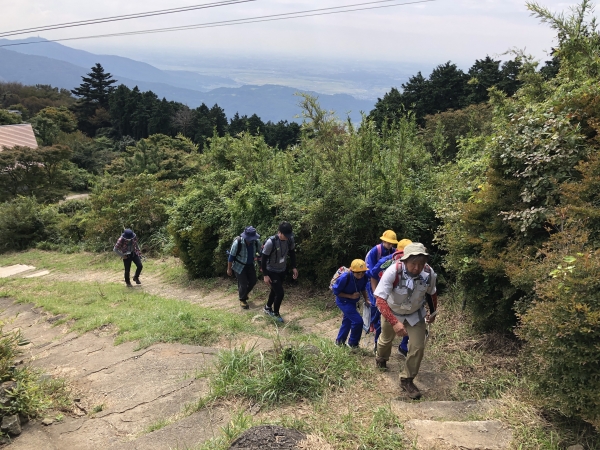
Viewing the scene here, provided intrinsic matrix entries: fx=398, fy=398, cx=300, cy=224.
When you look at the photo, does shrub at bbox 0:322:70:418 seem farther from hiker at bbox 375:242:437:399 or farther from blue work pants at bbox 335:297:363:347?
hiker at bbox 375:242:437:399

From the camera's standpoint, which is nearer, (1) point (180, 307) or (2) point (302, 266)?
(1) point (180, 307)

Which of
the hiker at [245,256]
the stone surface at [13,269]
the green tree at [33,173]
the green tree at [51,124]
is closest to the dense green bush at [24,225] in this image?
the stone surface at [13,269]

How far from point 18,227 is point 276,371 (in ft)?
62.4

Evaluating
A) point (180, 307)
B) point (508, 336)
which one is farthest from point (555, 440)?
point (180, 307)

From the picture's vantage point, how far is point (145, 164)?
88.1ft

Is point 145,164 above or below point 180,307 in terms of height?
above

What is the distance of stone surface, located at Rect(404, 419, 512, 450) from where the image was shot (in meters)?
2.87

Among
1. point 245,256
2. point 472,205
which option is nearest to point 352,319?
point 472,205

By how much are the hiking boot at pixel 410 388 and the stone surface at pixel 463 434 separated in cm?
76

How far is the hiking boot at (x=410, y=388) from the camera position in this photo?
3928 mm

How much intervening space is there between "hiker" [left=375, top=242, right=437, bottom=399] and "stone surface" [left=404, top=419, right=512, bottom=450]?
2.76 feet

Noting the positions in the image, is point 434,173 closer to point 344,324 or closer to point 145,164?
point 344,324

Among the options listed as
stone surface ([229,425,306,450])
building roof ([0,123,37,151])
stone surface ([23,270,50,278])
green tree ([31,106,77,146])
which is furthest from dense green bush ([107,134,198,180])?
stone surface ([229,425,306,450])

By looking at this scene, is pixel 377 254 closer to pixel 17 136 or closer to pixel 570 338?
pixel 570 338
